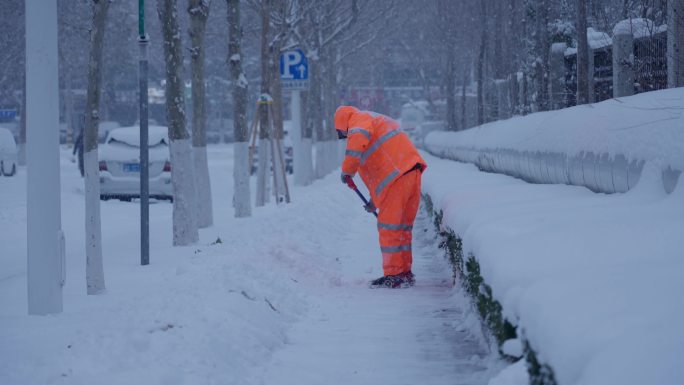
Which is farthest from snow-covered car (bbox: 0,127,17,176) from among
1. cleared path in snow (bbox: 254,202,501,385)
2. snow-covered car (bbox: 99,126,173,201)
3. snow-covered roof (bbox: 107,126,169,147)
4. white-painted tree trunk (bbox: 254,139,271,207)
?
cleared path in snow (bbox: 254,202,501,385)

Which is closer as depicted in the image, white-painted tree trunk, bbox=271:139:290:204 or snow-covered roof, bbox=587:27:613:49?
snow-covered roof, bbox=587:27:613:49

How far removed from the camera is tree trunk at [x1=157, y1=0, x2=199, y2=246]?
43.4 feet

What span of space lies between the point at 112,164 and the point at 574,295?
62.5 ft

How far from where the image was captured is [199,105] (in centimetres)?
1590

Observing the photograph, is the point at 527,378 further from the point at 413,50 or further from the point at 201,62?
the point at 413,50

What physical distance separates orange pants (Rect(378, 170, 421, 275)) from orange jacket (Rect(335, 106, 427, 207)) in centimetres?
9

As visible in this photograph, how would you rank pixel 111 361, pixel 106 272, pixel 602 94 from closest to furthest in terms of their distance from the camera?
pixel 111 361, pixel 106 272, pixel 602 94

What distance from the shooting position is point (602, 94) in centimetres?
1744

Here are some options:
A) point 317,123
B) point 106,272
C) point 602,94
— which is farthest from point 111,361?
point 317,123

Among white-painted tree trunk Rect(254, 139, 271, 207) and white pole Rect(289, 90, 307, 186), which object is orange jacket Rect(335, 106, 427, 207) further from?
white pole Rect(289, 90, 307, 186)

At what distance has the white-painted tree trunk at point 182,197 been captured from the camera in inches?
521

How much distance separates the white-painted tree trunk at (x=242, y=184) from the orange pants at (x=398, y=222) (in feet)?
26.7

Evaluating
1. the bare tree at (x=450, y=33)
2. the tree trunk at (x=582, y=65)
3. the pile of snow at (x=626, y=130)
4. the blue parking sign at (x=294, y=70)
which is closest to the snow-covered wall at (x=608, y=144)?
the pile of snow at (x=626, y=130)

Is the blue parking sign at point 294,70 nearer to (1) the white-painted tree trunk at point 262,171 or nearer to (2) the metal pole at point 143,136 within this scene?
(1) the white-painted tree trunk at point 262,171
